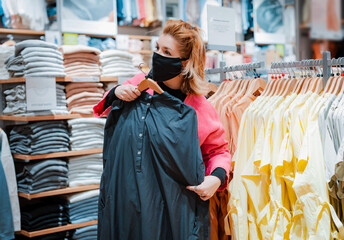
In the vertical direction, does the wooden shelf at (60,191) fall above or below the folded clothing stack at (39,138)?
below

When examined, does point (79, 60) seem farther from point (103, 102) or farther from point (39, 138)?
point (103, 102)

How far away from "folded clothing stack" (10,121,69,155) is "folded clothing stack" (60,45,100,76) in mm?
453

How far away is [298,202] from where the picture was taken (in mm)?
1559

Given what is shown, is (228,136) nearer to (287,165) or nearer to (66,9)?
(287,165)

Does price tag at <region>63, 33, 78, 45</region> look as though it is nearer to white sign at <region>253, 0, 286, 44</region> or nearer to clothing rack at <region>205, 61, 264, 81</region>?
clothing rack at <region>205, 61, 264, 81</region>

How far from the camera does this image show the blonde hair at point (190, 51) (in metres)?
1.53

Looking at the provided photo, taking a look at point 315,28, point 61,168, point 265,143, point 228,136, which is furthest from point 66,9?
point 315,28

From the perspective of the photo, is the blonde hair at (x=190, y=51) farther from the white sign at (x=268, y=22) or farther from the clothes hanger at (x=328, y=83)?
the white sign at (x=268, y=22)

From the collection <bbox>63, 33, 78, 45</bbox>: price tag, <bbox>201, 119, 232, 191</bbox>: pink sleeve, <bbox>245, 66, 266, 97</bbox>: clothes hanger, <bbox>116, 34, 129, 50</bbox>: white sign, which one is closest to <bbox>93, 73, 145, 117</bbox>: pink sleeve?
<bbox>201, 119, 232, 191</bbox>: pink sleeve

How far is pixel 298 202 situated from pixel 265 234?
0.69 ft

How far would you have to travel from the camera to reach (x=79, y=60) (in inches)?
126

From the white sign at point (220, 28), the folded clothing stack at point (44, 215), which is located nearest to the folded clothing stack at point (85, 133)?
the folded clothing stack at point (44, 215)

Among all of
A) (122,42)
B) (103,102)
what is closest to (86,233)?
(103,102)

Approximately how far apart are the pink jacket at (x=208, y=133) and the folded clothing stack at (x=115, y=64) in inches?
72.2
